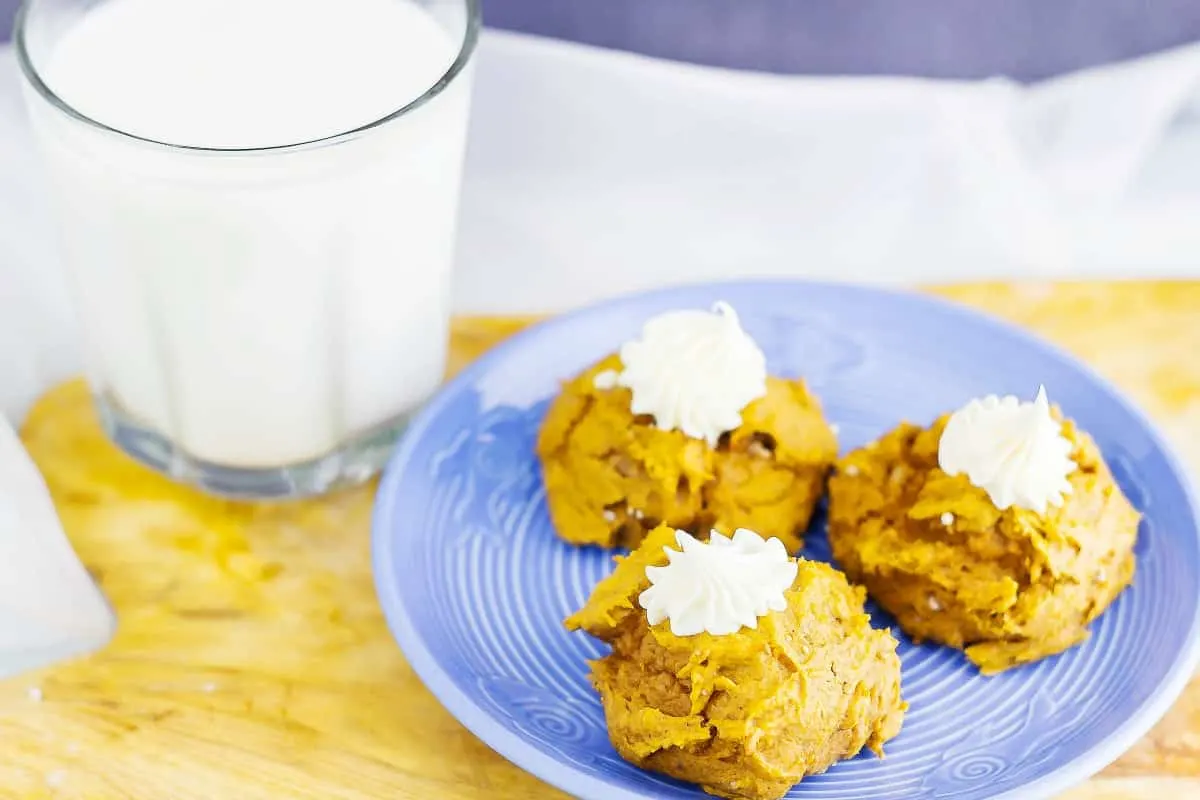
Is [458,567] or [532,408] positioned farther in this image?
[532,408]

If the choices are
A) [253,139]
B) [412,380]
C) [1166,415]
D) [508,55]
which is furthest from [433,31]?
[1166,415]

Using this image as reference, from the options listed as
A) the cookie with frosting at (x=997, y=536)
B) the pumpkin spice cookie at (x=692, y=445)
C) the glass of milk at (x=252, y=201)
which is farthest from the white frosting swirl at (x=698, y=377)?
the glass of milk at (x=252, y=201)

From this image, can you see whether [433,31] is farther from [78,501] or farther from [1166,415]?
[1166,415]

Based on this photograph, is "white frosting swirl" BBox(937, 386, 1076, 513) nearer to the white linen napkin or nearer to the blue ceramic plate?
the blue ceramic plate

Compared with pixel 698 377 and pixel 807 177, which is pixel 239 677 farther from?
pixel 807 177

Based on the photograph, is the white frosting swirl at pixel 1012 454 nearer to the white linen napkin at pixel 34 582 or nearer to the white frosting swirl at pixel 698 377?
the white frosting swirl at pixel 698 377

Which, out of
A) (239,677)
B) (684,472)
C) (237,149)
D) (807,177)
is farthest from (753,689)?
(807,177)
